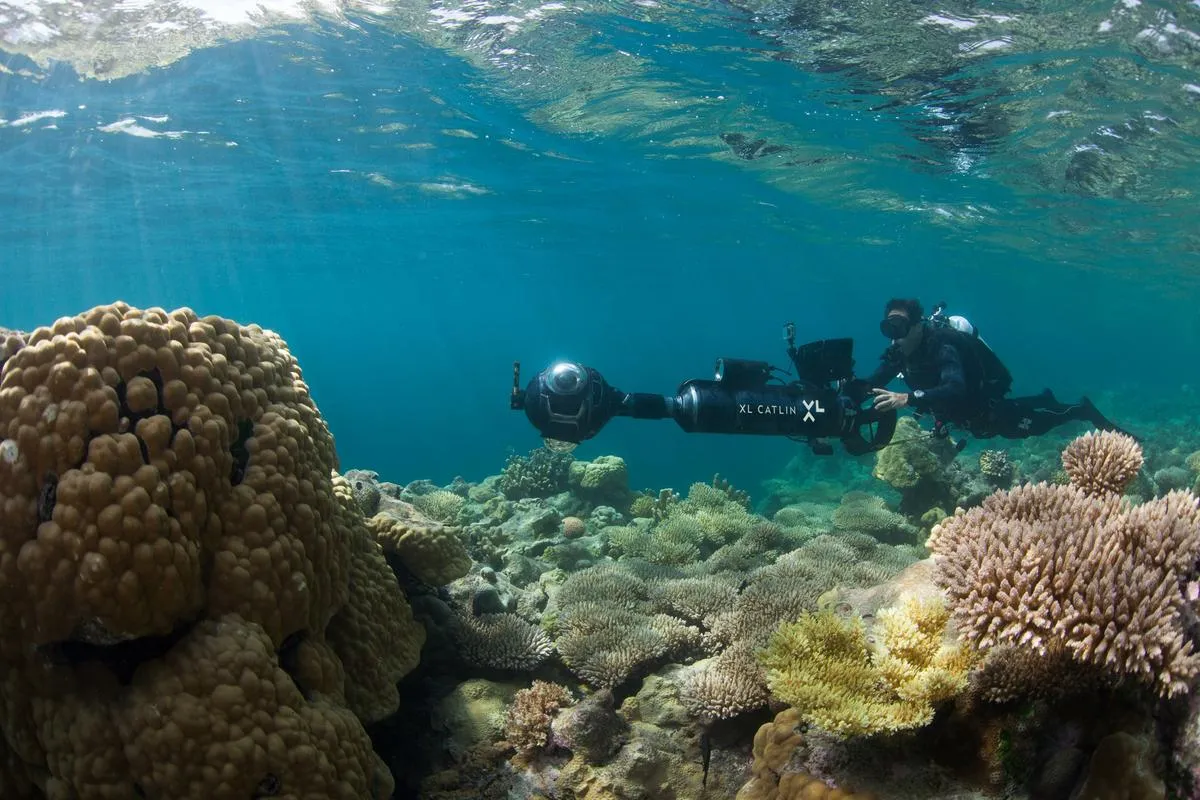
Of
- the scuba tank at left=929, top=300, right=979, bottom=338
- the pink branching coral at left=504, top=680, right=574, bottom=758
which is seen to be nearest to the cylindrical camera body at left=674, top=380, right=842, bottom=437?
the scuba tank at left=929, top=300, right=979, bottom=338

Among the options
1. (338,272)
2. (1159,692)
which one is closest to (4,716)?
(1159,692)

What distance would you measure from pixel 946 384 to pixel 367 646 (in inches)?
288

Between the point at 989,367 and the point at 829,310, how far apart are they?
288 ft

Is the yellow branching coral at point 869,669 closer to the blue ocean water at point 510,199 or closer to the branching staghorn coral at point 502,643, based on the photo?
the branching staghorn coral at point 502,643

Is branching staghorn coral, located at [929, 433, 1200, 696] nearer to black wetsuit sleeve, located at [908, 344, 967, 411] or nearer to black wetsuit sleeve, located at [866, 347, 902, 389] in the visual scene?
black wetsuit sleeve, located at [908, 344, 967, 411]

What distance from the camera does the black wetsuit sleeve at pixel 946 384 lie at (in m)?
8.09

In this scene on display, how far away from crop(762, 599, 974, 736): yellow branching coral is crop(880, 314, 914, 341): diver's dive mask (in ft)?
20.1

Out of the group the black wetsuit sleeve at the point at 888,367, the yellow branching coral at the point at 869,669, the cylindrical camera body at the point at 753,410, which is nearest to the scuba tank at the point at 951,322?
the black wetsuit sleeve at the point at 888,367

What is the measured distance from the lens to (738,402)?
7336 millimetres

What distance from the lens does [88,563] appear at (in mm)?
2568

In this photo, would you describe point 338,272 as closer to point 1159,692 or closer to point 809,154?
point 809,154

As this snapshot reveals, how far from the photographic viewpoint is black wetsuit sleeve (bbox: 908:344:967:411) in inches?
319

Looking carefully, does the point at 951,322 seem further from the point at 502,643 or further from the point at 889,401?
the point at 502,643

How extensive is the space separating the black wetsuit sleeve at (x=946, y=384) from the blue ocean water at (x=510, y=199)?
7942mm
